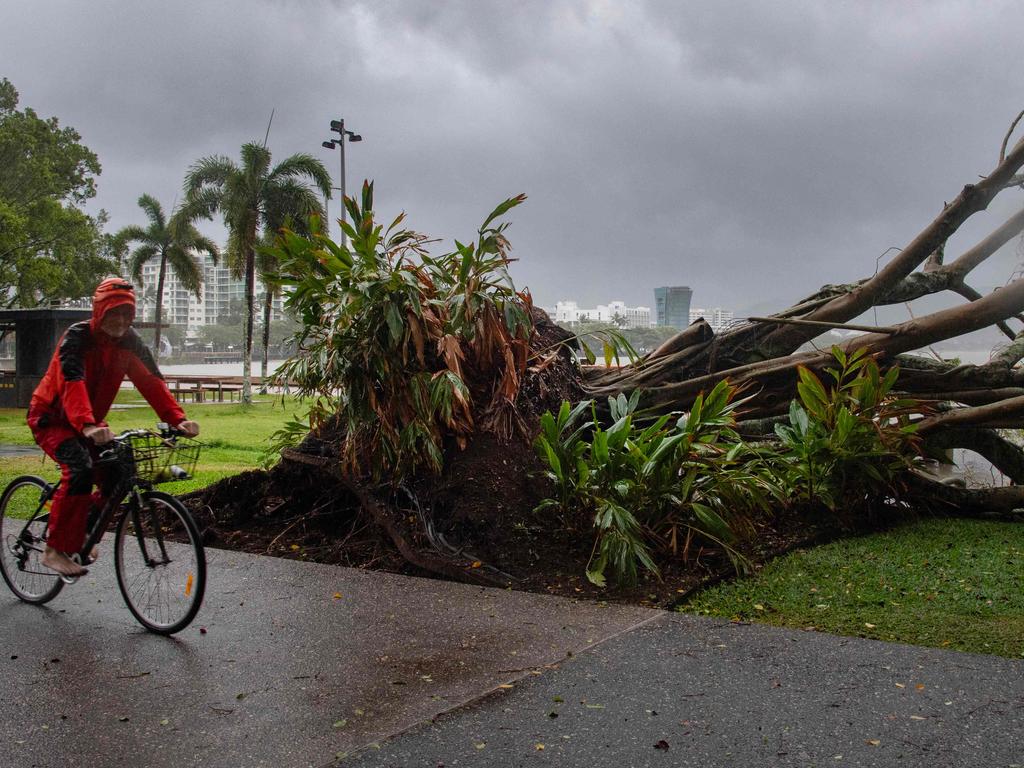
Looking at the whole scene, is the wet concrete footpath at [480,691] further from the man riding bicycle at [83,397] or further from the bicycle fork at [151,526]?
the man riding bicycle at [83,397]

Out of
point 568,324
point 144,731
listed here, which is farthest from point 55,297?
point 144,731

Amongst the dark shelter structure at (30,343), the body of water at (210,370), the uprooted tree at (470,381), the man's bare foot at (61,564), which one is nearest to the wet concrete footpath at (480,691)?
the man's bare foot at (61,564)

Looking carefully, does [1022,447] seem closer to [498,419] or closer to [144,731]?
[498,419]

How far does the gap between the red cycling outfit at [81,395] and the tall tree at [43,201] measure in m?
28.3

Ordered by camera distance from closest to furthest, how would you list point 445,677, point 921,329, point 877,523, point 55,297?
1. point 445,677
2. point 877,523
3. point 921,329
4. point 55,297

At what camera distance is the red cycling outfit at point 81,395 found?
14.3ft

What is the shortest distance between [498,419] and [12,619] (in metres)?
3.09

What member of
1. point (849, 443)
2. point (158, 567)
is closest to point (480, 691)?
point (158, 567)

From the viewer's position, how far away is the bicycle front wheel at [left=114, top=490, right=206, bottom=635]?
427cm

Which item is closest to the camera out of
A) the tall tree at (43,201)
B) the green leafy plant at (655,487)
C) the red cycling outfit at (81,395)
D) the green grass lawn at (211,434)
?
the red cycling outfit at (81,395)

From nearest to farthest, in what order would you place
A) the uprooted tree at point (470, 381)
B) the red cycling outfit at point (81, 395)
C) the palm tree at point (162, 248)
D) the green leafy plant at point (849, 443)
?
1. the red cycling outfit at point (81, 395)
2. the uprooted tree at point (470, 381)
3. the green leafy plant at point (849, 443)
4. the palm tree at point (162, 248)

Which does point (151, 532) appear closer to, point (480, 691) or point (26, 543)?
point (26, 543)

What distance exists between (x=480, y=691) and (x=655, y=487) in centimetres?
232

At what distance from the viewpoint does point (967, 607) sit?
4.62 meters
